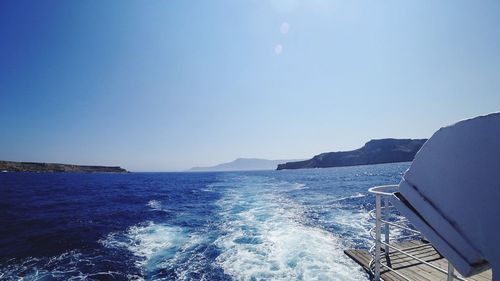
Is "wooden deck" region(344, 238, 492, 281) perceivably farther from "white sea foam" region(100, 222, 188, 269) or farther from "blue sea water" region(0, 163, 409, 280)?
"white sea foam" region(100, 222, 188, 269)

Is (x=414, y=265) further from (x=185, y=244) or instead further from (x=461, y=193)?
(x=185, y=244)

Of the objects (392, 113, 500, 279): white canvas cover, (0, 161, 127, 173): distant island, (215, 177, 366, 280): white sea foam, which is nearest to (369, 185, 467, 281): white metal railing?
(392, 113, 500, 279): white canvas cover

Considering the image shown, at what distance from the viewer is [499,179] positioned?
→ 1513 millimetres

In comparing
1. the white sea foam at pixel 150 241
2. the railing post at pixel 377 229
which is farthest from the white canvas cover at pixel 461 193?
the white sea foam at pixel 150 241

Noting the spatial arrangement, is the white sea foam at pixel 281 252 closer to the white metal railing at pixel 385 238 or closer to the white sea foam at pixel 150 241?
the white sea foam at pixel 150 241

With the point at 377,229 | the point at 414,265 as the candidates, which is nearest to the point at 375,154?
the point at 414,265

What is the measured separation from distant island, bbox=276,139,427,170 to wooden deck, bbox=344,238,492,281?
171 metres

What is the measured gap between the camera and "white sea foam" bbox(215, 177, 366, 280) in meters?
8.45

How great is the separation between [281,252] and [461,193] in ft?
31.7

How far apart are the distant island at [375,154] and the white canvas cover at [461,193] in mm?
176367

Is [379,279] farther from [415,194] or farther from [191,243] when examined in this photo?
[191,243]

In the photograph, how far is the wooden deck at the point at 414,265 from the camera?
16.9ft

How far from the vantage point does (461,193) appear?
1.75 m

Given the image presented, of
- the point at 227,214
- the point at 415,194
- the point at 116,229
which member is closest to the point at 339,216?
the point at 227,214
